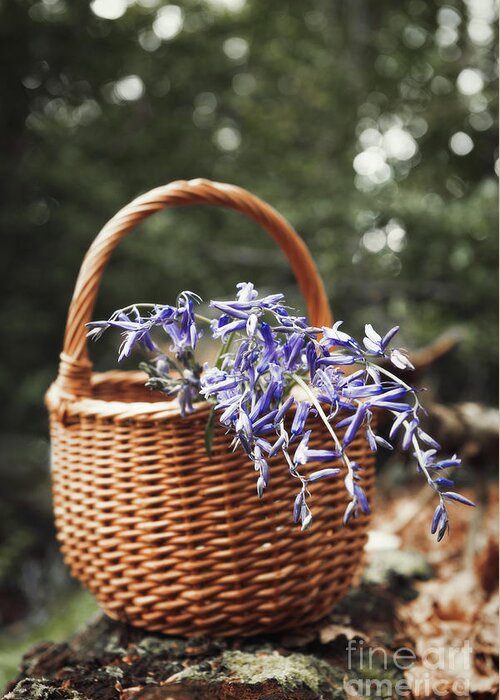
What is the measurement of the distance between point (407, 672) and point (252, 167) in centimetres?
350

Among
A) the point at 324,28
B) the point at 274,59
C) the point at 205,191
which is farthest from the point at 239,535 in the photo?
the point at 324,28

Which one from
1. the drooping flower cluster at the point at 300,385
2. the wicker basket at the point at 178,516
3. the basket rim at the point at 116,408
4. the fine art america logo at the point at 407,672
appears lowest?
the fine art america logo at the point at 407,672

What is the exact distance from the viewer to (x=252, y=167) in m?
4.07

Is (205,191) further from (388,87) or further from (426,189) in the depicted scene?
(388,87)

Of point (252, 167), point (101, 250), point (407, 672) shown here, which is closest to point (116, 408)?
point (101, 250)

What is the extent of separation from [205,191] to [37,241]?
240 cm

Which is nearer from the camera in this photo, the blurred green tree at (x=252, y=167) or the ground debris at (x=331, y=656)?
the ground debris at (x=331, y=656)

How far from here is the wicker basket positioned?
1.00 meters

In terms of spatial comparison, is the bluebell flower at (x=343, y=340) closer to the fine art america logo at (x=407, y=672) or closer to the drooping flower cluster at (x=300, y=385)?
the drooping flower cluster at (x=300, y=385)

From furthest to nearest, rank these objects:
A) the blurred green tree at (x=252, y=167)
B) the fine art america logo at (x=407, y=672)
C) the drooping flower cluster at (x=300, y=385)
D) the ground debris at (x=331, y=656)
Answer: the blurred green tree at (x=252, y=167), the fine art america logo at (x=407, y=672), the ground debris at (x=331, y=656), the drooping flower cluster at (x=300, y=385)

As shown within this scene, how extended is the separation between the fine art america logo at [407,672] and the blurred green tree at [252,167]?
1.55 m

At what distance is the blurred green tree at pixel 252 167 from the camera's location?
2.89 metres

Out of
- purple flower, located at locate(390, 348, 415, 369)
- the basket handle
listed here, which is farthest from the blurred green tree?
purple flower, located at locate(390, 348, 415, 369)

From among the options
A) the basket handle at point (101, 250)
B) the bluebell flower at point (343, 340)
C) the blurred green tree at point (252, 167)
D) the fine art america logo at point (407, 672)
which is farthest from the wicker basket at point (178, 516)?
the blurred green tree at point (252, 167)
